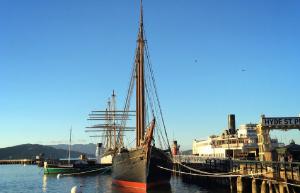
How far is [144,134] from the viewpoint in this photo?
2133 inches

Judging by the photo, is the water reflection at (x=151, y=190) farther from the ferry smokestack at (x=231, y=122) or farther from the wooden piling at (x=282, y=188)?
the ferry smokestack at (x=231, y=122)

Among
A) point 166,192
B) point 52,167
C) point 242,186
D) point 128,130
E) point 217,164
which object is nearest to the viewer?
point 242,186

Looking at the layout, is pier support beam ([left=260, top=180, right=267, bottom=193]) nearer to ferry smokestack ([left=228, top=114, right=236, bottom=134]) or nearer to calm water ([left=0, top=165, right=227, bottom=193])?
calm water ([left=0, top=165, right=227, bottom=193])

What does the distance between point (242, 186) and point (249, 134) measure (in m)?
45.3

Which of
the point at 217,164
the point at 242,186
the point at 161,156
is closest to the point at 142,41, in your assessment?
the point at 161,156

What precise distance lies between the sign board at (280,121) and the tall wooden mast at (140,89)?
16265mm

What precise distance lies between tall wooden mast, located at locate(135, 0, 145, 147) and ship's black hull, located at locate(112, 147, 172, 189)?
3.31 m

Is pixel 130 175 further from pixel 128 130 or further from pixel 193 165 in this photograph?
pixel 128 130

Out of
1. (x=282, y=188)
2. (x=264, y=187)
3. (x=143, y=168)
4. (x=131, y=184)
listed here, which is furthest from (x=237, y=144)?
(x=282, y=188)

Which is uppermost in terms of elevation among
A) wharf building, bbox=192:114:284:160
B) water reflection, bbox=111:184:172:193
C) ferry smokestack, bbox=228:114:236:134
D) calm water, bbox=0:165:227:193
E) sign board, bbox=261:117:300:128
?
ferry smokestack, bbox=228:114:236:134

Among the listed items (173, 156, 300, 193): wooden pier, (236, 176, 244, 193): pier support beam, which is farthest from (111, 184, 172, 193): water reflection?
(236, 176, 244, 193): pier support beam

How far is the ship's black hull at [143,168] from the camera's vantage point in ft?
158

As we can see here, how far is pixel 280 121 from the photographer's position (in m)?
47.9

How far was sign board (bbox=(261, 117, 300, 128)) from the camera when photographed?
47656 millimetres
